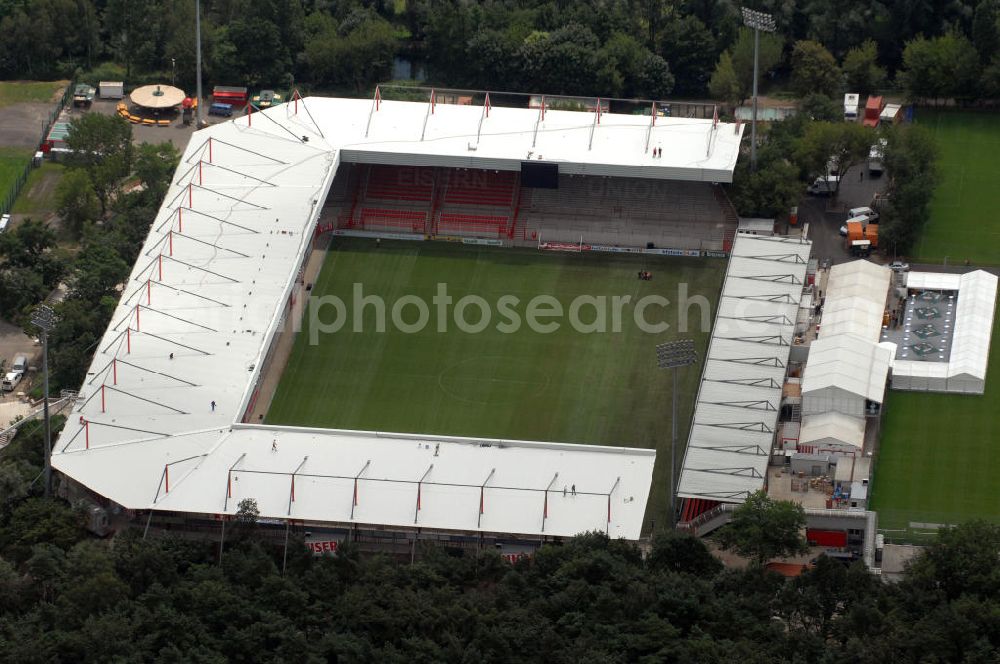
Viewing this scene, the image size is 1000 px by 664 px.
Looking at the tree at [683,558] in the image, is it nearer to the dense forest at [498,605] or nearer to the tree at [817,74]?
the dense forest at [498,605]

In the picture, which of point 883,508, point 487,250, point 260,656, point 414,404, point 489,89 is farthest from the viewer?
point 489,89

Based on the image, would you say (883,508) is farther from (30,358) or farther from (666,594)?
(30,358)

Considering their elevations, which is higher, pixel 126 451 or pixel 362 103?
pixel 362 103

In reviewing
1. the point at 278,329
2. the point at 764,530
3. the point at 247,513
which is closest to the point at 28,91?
the point at 278,329

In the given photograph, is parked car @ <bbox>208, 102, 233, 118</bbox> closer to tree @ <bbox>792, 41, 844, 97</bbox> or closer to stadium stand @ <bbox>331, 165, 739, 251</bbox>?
stadium stand @ <bbox>331, 165, 739, 251</bbox>

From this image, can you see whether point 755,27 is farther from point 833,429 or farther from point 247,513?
Answer: point 247,513

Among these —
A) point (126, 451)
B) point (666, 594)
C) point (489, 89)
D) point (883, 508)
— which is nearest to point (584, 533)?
point (666, 594)
